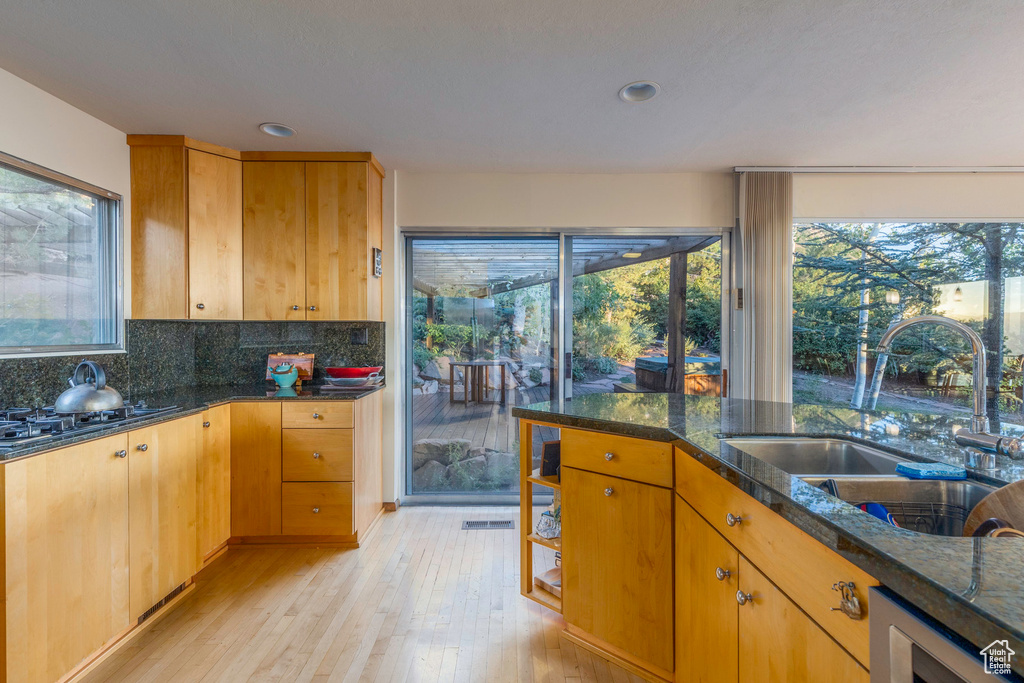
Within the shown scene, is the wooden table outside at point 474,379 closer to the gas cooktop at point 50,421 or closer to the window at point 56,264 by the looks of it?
the gas cooktop at point 50,421

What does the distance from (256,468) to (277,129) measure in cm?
188

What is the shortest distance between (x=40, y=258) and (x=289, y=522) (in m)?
1.76

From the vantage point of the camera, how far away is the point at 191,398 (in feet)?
8.55

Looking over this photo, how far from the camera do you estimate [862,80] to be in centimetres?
217

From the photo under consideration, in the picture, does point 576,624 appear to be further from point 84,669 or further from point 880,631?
point 84,669

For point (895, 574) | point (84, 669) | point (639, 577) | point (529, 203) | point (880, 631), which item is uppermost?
point (529, 203)

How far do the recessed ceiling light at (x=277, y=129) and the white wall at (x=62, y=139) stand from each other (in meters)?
0.80

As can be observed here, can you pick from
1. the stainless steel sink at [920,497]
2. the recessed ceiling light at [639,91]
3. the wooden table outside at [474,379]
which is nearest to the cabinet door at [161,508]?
the wooden table outside at [474,379]

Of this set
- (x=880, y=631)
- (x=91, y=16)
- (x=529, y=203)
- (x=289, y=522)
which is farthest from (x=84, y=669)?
(x=529, y=203)

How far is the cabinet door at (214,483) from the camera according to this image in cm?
244

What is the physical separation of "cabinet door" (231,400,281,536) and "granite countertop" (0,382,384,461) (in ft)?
0.31

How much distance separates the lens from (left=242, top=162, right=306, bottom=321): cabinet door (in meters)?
3.04

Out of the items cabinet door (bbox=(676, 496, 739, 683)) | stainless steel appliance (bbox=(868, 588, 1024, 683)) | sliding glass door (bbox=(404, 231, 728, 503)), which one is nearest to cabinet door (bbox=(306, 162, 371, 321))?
sliding glass door (bbox=(404, 231, 728, 503))

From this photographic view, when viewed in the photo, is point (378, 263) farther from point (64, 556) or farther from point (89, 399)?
point (64, 556)
